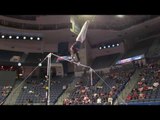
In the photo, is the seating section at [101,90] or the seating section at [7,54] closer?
the seating section at [101,90]

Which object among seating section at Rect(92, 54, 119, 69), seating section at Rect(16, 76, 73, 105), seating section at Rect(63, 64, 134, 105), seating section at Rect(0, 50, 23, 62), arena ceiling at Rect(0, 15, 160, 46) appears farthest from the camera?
seating section at Rect(92, 54, 119, 69)

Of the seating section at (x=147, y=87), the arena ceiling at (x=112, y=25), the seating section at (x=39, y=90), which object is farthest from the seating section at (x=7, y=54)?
the seating section at (x=147, y=87)

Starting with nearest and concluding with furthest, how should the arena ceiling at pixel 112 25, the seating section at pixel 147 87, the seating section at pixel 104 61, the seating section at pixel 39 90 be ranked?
the seating section at pixel 147 87
the seating section at pixel 39 90
the arena ceiling at pixel 112 25
the seating section at pixel 104 61

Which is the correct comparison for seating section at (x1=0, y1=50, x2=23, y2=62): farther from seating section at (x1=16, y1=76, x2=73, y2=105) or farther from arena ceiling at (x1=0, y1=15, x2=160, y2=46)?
arena ceiling at (x1=0, y1=15, x2=160, y2=46)

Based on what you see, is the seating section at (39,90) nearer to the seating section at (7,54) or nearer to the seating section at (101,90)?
the seating section at (101,90)

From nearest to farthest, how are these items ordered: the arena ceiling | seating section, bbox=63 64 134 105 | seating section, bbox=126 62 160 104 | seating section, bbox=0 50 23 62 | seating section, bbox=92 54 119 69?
seating section, bbox=126 62 160 104 → seating section, bbox=63 64 134 105 → the arena ceiling → seating section, bbox=0 50 23 62 → seating section, bbox=92 54 119 69

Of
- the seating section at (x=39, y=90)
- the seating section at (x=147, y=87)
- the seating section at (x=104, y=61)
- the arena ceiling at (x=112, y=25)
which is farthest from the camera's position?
the seating section at (x=104, y=61)

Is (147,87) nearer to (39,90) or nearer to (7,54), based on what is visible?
(39,90)

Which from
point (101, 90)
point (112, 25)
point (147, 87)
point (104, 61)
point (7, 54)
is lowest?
point (101, 90)

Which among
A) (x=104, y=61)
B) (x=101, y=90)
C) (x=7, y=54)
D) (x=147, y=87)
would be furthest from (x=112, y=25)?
(x=7, y=54)

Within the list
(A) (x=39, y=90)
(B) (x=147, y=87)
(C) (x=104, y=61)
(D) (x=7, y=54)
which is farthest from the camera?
(C) (x=104, y=61)

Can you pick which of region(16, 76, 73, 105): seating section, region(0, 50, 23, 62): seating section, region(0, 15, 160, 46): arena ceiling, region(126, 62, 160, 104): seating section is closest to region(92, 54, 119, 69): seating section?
region(0, 15, 160, 46): arena ceiling

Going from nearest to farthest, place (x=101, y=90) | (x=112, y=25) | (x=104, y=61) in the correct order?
(x=101, y=90) → (x=112, y=25) → (x=104, y=61)
